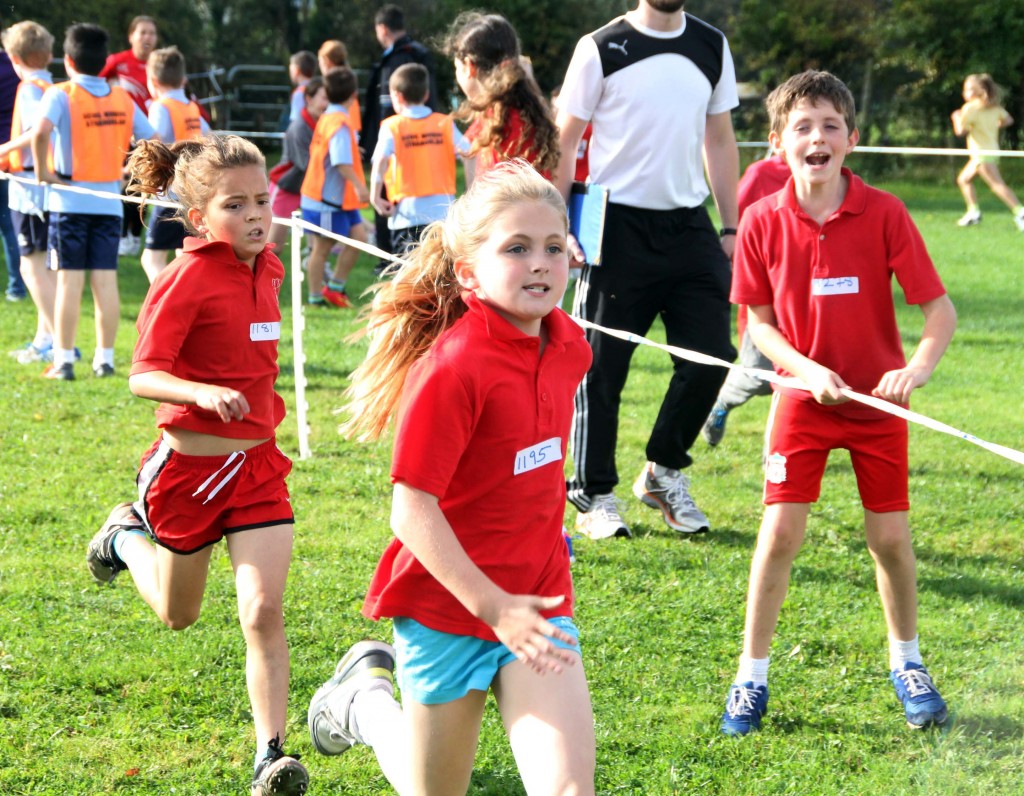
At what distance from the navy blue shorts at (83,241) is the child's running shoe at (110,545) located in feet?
16.0

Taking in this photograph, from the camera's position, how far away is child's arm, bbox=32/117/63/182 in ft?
29.3

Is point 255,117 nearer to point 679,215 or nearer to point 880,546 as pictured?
point 679,215

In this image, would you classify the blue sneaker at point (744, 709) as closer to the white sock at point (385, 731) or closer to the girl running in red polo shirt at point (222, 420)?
the white sock at point (385, 731)

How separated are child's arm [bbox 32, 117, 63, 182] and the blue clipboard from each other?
185 inches

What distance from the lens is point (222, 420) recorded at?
3.71 meters

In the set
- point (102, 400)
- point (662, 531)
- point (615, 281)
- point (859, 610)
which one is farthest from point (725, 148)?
Answer: point (102, 400)

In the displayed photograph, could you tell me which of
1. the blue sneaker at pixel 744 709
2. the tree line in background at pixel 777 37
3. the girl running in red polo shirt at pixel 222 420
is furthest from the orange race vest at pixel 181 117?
the tree line in background at pixel 777 37

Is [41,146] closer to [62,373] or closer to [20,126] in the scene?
[20,126]

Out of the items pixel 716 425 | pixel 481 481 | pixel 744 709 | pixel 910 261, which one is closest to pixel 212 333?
pixel 481 481

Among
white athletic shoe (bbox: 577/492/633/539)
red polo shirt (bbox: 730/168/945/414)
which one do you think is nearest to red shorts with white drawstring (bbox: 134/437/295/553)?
red polo shirt (bbox: 730/168/945/414)

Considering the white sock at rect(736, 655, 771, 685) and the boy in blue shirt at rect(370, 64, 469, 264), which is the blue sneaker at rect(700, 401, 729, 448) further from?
the white sock at rect(736, 655, 771, 685)

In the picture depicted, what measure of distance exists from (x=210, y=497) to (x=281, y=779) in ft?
2.81

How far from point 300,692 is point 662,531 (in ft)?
7.53

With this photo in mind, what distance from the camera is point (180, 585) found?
4043 millimetres
